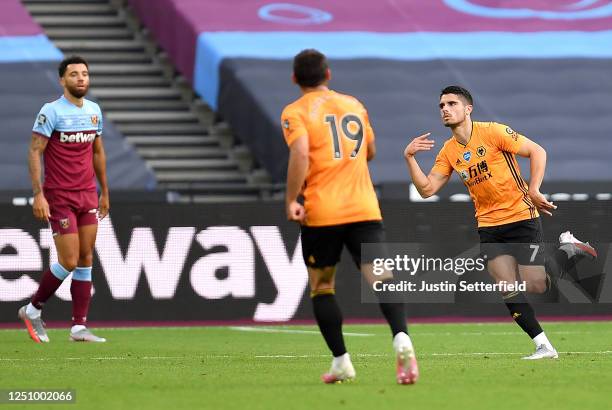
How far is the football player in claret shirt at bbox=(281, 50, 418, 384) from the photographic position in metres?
7.27

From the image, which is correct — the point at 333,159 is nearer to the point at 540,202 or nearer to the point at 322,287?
the point at 322,287

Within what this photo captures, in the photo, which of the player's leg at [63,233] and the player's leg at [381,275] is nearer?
the player's leg at [381,275]

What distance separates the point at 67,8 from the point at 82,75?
12.7 metres

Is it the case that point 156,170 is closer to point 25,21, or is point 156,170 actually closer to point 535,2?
point 25,21

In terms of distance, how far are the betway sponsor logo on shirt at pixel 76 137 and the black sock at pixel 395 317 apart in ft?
14.2

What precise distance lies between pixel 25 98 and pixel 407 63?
5602 mm

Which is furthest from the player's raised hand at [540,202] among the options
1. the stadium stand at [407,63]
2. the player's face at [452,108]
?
the stadium stand at [407,63]

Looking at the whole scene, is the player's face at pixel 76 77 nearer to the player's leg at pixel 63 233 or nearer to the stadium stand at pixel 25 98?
the player's leg at pixel 63 233

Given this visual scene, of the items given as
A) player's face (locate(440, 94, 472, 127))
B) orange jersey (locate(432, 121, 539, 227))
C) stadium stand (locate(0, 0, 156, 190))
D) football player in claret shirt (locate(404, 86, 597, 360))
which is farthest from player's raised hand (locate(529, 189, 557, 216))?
stadium stand (locate(0, 0, 156, 190))

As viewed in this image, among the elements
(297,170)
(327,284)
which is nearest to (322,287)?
(327,284)

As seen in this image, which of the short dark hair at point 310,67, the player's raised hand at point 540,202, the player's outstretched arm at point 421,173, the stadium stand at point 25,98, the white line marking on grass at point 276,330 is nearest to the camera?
the short dark hair at point 310,67

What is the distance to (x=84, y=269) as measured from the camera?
11.2 meters

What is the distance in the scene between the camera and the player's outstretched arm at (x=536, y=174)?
28.8ft

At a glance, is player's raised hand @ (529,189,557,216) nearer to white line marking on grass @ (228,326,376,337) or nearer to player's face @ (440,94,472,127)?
player's face @ (440,94,472,127)
